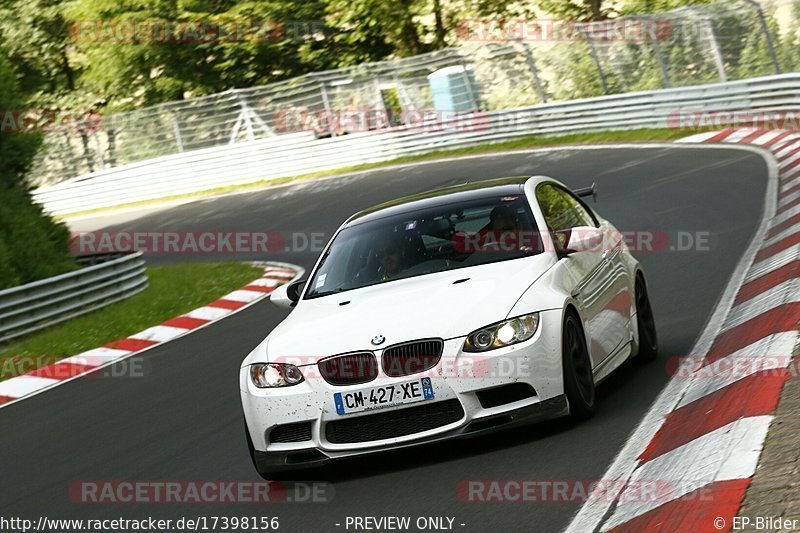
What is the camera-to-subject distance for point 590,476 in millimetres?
6117

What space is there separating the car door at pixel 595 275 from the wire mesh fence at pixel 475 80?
1734 centimetres

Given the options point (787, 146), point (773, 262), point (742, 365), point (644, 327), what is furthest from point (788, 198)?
point (742, 365)

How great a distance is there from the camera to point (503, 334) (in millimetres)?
6789

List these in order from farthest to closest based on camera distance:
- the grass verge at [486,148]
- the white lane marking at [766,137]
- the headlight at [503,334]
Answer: the grass verge at [486,148] < the white lane marking at [766,137] < the headlight at [503,334]

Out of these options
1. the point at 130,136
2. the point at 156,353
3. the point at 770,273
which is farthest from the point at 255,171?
the point at 770,273

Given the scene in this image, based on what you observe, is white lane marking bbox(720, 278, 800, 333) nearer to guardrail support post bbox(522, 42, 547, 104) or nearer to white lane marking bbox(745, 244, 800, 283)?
white lane marking bbox(745, 244, 800, 283)

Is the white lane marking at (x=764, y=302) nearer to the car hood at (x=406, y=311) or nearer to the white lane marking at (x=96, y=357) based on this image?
the car hood at (x=406, y=311)

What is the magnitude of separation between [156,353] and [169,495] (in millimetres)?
6823

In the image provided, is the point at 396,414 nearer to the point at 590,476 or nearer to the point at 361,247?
the point at 590,476

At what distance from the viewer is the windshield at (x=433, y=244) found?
7828 mm

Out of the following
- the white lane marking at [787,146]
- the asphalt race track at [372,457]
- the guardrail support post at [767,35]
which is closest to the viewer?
the asphalt race track at [372,457]

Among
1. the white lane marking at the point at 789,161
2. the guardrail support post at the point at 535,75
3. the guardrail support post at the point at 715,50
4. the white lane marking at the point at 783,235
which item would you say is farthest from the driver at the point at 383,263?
the guardrail support post at the point at 535,75

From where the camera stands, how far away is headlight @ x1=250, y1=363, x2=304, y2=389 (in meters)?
6.94

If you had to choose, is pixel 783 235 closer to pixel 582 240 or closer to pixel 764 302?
pixel 764 302
